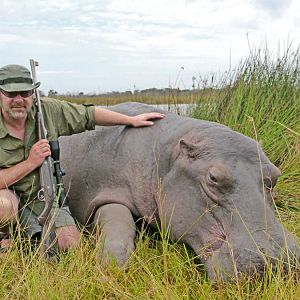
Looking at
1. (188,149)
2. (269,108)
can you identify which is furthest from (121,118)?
(269,108)

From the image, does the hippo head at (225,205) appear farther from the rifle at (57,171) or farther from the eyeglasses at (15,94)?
the eyeglasses at (15,94)

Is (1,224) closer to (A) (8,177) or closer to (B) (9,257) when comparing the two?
(A) (8,177)

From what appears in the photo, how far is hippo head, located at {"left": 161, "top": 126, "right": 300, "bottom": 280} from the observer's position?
3.26 meters

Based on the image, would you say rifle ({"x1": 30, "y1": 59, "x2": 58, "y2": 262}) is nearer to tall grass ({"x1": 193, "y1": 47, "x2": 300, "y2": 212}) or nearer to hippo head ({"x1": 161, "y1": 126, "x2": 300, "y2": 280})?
hippo head ({"x1": 161, "y1": 126, "x2": 300, "y2": 280})

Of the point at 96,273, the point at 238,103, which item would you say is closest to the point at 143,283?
the point at 96,273

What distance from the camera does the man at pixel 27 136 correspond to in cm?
440

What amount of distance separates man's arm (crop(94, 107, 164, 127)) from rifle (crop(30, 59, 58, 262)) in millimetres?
451

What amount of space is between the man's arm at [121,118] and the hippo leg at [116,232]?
0.64m

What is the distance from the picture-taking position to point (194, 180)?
382 cm

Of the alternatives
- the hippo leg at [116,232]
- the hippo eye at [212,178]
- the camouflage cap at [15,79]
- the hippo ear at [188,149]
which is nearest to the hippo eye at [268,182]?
the hippo eye at [212,178]

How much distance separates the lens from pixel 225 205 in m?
3.53

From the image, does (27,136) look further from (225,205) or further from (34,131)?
(225,205)

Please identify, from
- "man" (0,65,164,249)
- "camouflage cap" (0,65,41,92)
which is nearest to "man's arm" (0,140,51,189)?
"man" (0,65,164,249)

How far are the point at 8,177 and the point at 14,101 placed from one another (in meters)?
0.54
